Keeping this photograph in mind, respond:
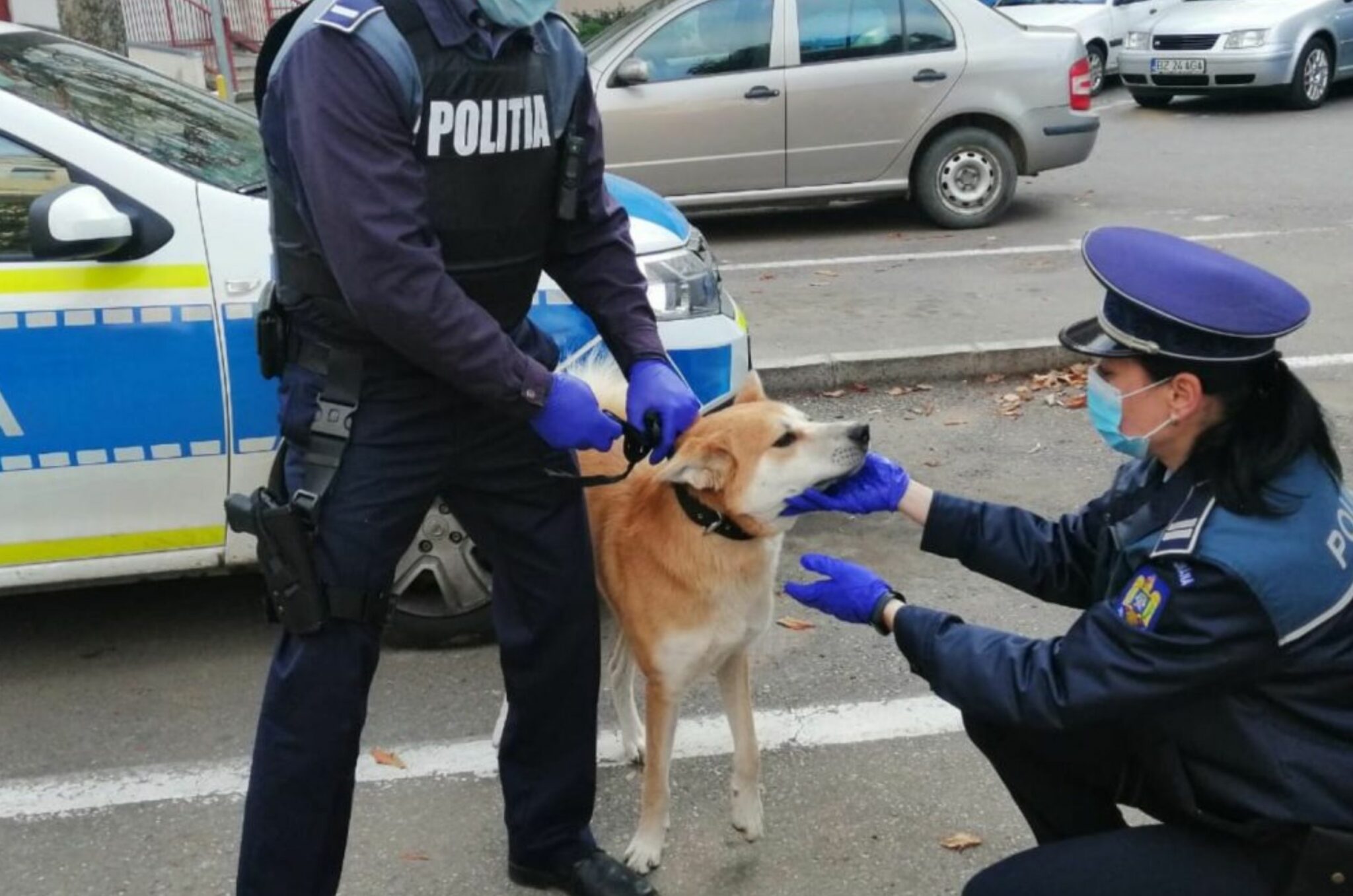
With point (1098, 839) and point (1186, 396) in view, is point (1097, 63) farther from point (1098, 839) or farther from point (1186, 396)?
point (1098, 839)

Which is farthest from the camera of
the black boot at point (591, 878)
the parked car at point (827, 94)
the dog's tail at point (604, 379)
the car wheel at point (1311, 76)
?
the car wheel at point (1311, 76)

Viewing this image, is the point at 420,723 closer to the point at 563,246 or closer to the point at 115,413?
the point at 115,413

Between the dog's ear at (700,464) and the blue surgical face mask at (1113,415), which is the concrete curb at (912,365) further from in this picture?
the blue surgical face mask at (1113,415)

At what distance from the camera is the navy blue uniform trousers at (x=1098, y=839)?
7.32 ft

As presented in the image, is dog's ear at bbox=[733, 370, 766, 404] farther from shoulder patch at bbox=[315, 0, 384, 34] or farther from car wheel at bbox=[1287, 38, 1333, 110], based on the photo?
car wheel at bbox=[1287, 38, 1333, 110]

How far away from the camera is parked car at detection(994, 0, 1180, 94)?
16.1 m

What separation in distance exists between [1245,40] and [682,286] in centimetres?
1205

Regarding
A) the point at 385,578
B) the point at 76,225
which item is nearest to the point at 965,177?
the point at 76,225

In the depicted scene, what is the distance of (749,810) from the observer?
3.17 metres

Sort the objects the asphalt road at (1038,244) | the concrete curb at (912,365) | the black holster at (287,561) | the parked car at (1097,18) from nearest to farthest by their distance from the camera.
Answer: the black holster at (287,561)
the concrete curb at (912,365)
the asphalt road at (1038,244)
the parked car at (1097,18)

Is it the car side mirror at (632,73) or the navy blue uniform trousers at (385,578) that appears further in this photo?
the car side mirror at (632,73)

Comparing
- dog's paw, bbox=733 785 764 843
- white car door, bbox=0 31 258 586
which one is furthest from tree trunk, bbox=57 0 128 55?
dog's paw, bbox=733 785 764 843

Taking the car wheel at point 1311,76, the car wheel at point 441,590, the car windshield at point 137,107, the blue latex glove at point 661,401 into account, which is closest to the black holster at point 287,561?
the blue latex glove at point 661,401

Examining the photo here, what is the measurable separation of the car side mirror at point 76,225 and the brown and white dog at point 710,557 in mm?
1313
